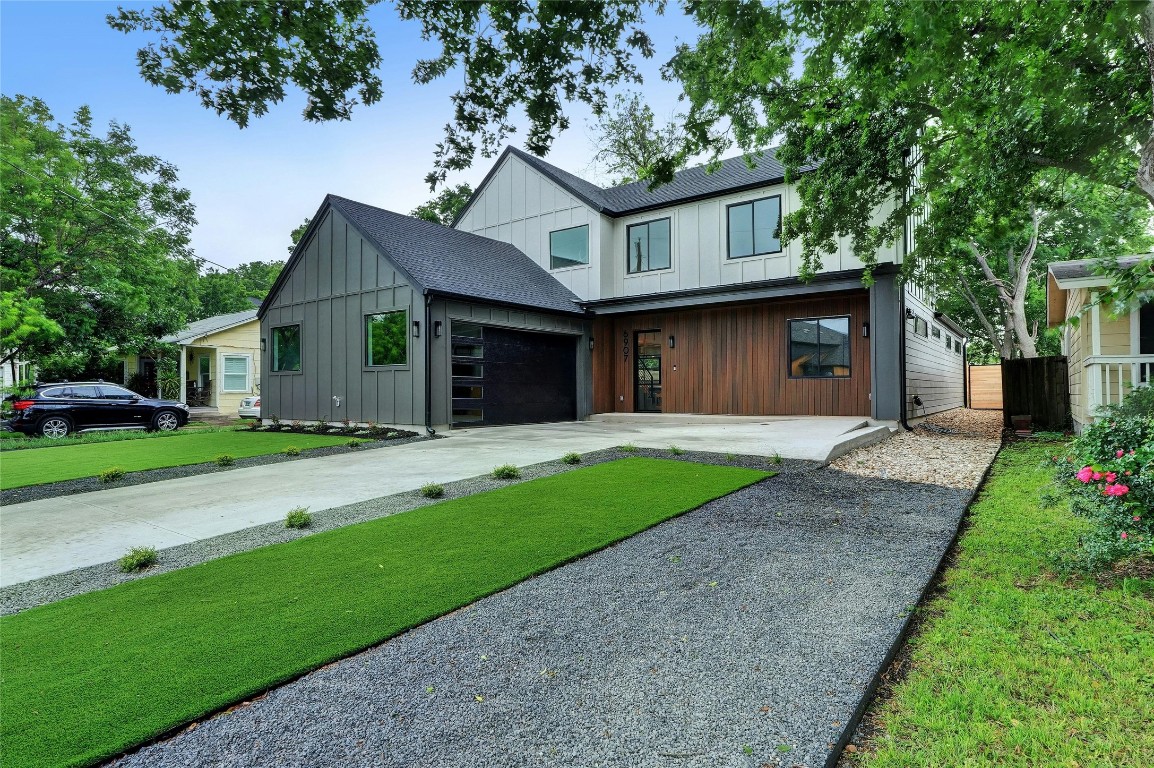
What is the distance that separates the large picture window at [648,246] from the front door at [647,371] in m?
1.60

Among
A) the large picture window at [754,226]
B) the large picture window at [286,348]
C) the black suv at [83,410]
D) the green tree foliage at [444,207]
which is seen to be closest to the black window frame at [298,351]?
the large picture window at [286,348]

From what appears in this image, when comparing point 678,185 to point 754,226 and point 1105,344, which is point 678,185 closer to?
point 754,226

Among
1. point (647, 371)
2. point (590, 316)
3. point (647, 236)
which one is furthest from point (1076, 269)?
point (590, 316)

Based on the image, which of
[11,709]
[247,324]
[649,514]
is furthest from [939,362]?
[247,324]

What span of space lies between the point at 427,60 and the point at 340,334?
8816mm

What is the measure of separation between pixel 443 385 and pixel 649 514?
266 inches

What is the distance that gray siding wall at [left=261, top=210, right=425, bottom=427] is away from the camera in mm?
10344

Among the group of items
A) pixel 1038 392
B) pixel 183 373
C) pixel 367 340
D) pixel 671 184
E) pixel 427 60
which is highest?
pixel 671 184

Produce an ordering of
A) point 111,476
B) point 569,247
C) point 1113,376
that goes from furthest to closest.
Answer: point 569,247 < point 1113,376 < point 111,476

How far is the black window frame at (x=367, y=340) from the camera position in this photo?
10.2 m

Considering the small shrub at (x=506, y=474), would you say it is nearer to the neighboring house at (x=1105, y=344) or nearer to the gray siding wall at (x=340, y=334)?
the gray siding wall at (x=340, y=334)

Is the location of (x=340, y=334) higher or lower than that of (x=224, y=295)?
lower

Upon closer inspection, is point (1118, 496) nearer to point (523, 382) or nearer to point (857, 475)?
point (857, 475)

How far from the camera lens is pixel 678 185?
13.1 meters
